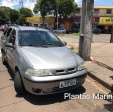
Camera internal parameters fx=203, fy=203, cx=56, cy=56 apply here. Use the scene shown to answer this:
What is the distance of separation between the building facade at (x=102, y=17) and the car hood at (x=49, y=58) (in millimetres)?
45806

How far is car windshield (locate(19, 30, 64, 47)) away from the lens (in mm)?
5699

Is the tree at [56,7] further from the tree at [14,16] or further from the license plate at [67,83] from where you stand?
the license plate at [67,83]

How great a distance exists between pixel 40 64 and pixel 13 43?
1.74 m

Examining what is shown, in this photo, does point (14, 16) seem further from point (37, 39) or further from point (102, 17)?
point (37, 39)

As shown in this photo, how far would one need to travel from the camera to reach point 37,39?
19.3ft

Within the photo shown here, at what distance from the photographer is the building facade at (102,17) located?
53.2 metres

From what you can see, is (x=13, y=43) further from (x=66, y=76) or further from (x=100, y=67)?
(x=100, y=67)

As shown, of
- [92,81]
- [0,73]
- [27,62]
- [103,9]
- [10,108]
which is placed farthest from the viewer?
[103,9]

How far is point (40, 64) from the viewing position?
4453mm

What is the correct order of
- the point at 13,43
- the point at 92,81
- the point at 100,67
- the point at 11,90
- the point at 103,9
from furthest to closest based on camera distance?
the point at 103,9, the point at 100,67, the point at 92,81, the point at 13,43, the point at 11,90

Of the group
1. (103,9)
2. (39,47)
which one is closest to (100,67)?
(39,47)

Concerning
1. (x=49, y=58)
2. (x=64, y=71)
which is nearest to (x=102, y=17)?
(x=49, y=58)

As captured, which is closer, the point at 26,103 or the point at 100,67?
the point at 26,103

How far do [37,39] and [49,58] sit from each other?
1.34m
